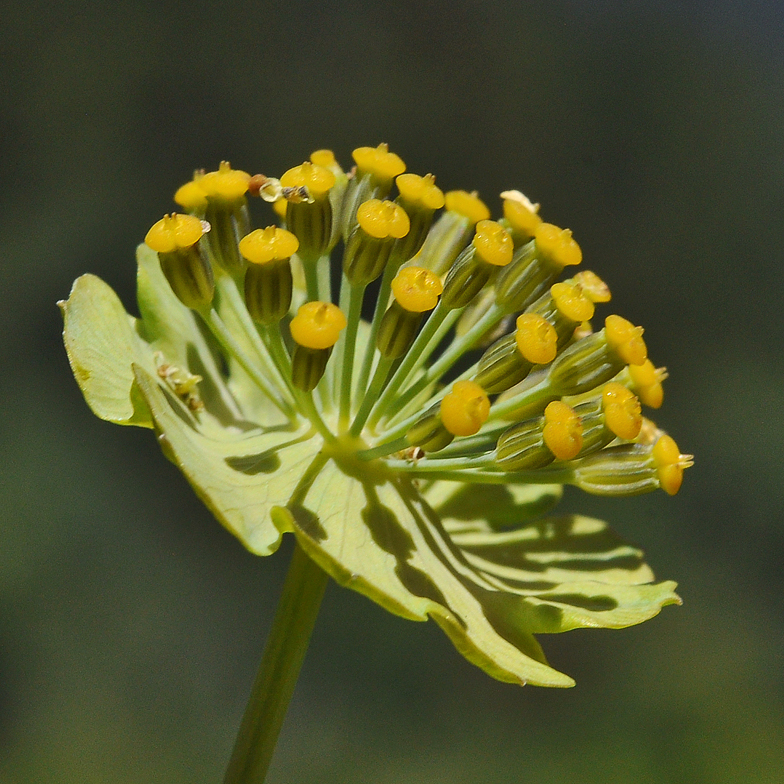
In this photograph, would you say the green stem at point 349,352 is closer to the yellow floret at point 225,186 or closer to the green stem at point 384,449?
the green stem at point 384,449

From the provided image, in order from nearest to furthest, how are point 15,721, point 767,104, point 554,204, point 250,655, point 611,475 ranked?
point 611,475
point 15,721
point 250,655
point 554,204
point 767,104

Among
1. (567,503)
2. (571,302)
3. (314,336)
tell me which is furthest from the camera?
(567,503)

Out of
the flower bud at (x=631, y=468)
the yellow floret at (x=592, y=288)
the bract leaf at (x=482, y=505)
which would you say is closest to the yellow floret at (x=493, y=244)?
the yellow floret at (x=592, y=288)

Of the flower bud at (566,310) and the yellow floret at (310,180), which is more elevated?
the yellow floret at (310,180)

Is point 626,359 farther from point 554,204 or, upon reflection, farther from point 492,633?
point 554,204

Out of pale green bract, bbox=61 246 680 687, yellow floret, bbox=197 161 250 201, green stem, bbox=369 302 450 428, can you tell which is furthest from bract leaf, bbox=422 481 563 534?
yellow floret, bbox=197 161 250 201

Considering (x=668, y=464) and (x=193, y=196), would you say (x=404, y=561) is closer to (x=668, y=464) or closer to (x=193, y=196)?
(x=668, y=464)

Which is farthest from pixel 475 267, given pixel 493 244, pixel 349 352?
pixel 349 352

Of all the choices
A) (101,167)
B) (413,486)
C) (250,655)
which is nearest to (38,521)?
(250,655)
